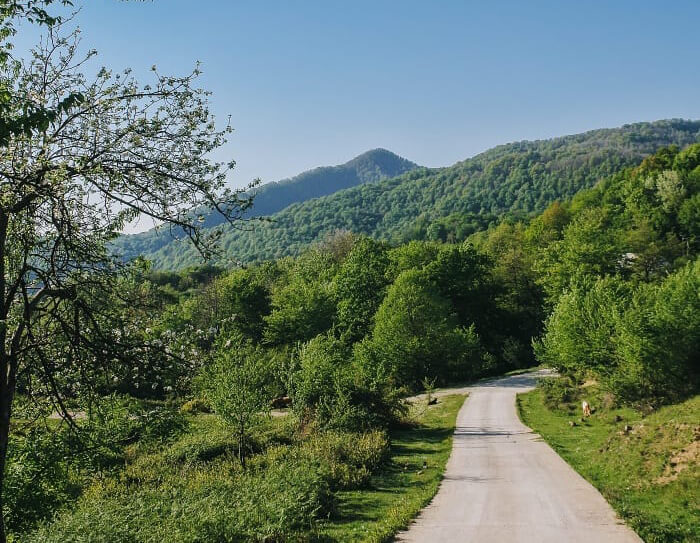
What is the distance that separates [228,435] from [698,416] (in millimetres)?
20073

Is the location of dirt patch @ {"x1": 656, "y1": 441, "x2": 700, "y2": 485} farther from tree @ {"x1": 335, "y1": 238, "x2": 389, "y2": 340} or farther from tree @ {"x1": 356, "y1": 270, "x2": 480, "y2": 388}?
tree @ {"x1": 335, "y1": 238, "x2": 389, "y2": 340}

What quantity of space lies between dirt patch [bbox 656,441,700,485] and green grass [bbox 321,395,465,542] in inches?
273

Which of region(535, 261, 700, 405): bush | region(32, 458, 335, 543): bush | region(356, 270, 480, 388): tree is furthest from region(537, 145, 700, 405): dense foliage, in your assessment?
region(32, 458, 335, 543): bush

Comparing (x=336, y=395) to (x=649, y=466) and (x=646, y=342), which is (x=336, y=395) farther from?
(x=646, y=342)

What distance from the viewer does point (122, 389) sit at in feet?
31.9

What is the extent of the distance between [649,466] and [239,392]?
1596 centimetres

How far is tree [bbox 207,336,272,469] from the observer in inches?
937

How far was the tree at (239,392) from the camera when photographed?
78.1 ft

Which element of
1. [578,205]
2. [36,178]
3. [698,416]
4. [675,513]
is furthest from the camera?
[578,205]

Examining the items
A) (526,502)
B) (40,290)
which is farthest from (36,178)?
(526,502)

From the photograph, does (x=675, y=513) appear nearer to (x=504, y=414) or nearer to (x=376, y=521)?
(x=376, y=521)

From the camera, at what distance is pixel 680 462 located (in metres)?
16.8

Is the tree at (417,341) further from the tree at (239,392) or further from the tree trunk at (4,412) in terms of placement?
the tree trunk at (4,412)

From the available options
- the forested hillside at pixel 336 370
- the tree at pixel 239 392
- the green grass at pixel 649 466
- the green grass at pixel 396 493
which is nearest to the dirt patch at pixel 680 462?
the green grass at pixel 649 466
